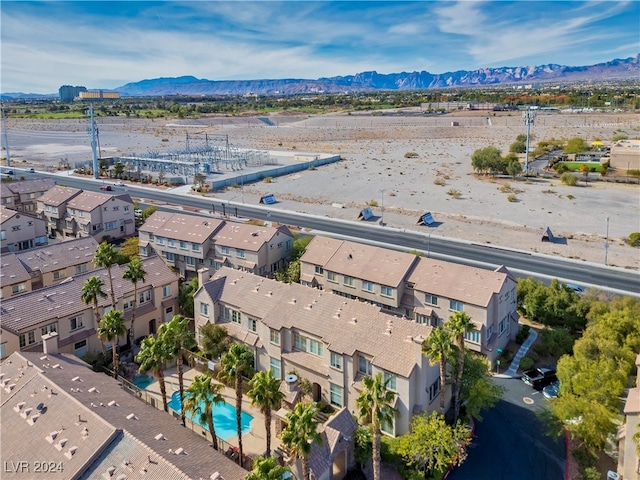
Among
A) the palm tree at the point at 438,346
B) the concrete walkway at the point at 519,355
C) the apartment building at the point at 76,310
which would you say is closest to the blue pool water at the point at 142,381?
the apartment building at the point at 76,310

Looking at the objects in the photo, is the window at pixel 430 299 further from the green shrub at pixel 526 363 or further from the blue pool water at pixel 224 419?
the blue pool water at pixel 224 419

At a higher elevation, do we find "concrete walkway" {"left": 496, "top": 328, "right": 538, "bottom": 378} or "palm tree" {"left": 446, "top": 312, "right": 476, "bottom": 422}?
"palm tree" {"left": 446, "top": 312, "right": 476, "bottom": 422}

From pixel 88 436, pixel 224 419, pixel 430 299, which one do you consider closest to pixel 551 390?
pixel 430 299

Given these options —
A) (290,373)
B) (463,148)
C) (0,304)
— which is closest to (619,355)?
(290,373)

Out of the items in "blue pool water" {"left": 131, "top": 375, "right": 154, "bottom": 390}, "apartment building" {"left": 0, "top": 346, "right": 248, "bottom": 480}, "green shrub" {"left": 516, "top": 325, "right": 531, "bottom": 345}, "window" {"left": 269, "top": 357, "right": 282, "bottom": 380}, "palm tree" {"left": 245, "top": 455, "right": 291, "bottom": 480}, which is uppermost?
"palm tree" {"left": 245, "top": 455, "right": 291, "bottom": 480}

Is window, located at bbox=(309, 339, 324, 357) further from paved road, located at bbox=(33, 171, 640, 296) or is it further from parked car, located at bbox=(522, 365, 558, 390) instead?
paved road, located at bbox=(33, 171, 640, 296)

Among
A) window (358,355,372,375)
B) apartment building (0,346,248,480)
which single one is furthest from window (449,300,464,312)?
apartment building (0,346,248,480)

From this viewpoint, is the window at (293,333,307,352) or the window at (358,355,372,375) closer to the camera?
the window at (358,355,372,375)
